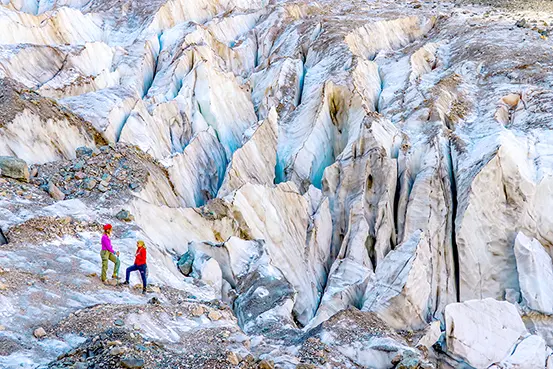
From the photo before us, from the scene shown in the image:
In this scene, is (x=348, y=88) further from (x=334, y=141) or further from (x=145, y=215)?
(x=145, y=215)

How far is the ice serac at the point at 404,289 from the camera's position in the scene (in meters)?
15.6

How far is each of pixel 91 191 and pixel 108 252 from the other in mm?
4371

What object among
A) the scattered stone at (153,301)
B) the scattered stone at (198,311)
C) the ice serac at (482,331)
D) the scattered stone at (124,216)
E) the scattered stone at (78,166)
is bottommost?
the ice serac at (482,331)

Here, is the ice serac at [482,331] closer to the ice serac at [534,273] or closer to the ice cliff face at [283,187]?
the ice cliff face at [283,187]

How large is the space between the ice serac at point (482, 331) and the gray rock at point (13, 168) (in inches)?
452

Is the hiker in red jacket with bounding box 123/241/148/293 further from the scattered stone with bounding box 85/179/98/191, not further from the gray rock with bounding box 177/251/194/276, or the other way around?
the scattered stone with bounding box 85/179/98/191

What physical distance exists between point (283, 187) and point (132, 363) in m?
11.9

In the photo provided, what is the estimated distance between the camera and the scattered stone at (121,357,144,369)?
7.86 m

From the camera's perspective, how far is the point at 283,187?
760 inches

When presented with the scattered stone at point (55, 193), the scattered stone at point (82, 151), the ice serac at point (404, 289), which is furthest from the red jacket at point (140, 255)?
the ice serac at point (404, 289)

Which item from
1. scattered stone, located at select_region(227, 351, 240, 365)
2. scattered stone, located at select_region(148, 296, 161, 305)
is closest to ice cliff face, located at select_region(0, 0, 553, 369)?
scattered stone, located at select_region(227, 351, 240, 365)

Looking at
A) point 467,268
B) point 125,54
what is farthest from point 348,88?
point 125,54

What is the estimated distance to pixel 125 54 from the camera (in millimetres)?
27406

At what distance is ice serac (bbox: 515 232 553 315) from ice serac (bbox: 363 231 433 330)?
316cm
